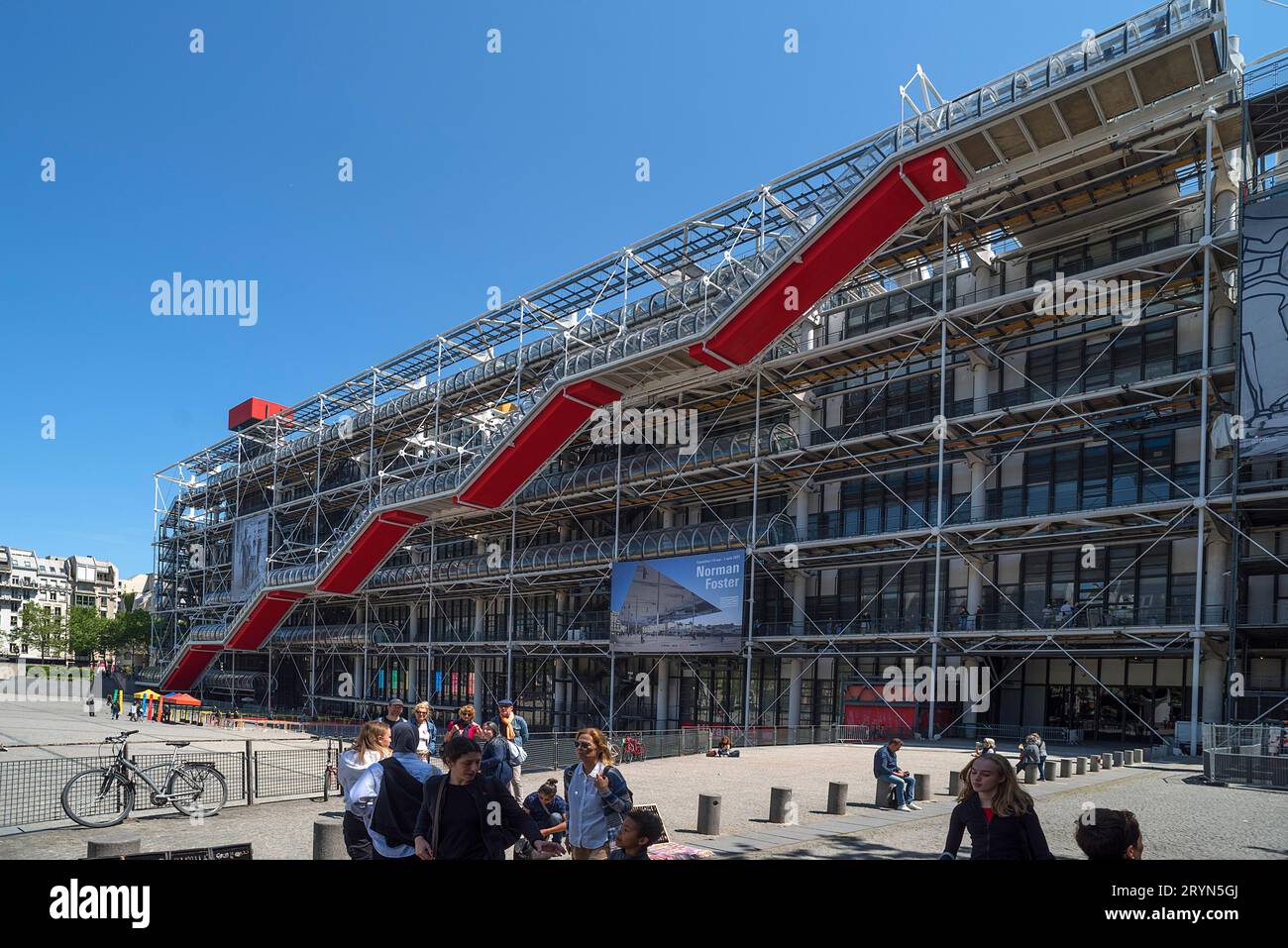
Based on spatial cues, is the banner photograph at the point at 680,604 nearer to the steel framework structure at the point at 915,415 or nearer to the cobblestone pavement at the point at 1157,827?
the steel framework structure at the point at 915,415

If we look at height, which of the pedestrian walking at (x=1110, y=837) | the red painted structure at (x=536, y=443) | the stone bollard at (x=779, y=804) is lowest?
the stone bollard at (x=779, y=804)

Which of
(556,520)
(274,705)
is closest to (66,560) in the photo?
(274,705)

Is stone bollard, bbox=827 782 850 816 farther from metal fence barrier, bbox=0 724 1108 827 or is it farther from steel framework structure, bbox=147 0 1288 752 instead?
steel framework structure, bbox=147 0 1288 752

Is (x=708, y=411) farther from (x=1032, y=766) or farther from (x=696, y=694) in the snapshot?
(x=1032, y=766)

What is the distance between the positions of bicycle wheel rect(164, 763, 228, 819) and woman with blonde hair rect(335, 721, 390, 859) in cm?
630

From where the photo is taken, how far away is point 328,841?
26.1 ft

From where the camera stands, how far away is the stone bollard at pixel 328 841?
26.0 ft

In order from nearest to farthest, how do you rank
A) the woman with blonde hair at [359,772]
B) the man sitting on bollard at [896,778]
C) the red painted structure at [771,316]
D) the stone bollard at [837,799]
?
1. the woman with blonde hair at [359,772]
2. the stone bollard at [837,799]
3. the man sitting on bollard at [896,778]
4. the red painted structure at [771,316]

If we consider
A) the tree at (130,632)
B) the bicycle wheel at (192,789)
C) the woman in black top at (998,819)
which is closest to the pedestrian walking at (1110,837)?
the woman in black top at (998,819)

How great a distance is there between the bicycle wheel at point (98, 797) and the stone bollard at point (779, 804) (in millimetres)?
7998

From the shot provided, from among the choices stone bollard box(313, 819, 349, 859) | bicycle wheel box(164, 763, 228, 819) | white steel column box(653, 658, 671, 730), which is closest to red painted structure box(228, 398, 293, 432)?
white steel column box(653, 658, 671, 730)

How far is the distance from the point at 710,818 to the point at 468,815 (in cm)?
634

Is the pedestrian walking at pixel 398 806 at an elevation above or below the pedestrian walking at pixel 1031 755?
above

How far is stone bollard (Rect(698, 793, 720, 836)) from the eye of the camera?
10758 mm
